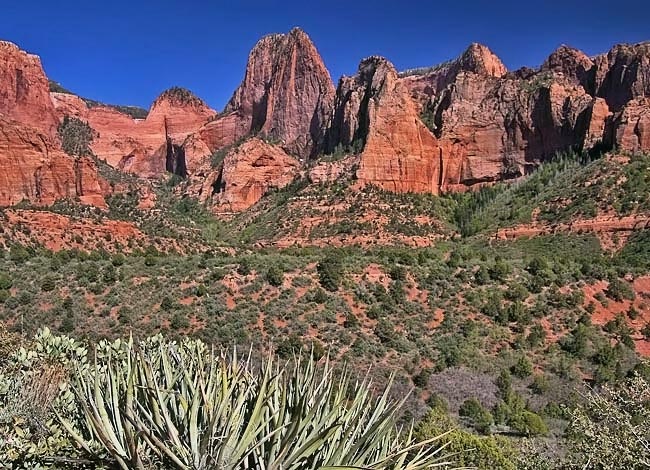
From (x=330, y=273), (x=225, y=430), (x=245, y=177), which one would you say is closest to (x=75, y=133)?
(x=245, y=177)

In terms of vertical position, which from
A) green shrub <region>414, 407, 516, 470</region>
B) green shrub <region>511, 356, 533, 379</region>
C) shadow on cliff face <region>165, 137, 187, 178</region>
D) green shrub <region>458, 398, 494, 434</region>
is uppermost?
shadow on cliff face <region>165, 137, 187, 178</region>

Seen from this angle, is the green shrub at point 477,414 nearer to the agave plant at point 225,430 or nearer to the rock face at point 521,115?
the agave plant at point 225,430

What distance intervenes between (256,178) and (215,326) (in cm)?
6132

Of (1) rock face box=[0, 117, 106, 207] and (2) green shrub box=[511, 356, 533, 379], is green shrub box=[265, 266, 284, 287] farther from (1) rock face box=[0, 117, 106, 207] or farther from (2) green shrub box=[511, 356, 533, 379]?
(1) rock face box=[0, 117, 106, 207]

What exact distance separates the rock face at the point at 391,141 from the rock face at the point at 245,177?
9483 millimetres

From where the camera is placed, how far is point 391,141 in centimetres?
7694

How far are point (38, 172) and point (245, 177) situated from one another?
1238 inches

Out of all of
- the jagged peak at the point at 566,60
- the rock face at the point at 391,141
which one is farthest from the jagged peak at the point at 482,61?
the rock face at the point at 391,141

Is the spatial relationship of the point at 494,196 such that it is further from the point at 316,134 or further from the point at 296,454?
the point at 296,454

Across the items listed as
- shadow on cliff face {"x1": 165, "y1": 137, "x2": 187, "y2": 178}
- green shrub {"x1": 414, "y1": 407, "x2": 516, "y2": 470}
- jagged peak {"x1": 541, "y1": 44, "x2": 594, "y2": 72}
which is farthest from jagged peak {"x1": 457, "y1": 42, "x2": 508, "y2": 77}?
green shrub {"x1": 414, "y1": 407, "x2": 516, "y2": 470}

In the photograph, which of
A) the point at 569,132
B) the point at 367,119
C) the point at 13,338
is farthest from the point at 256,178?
the point at 13,338

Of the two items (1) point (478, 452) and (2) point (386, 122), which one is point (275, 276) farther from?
(2) point (386, 122)

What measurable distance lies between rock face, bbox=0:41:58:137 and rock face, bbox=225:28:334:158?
3524 cm

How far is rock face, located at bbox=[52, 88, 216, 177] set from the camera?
365 ft
